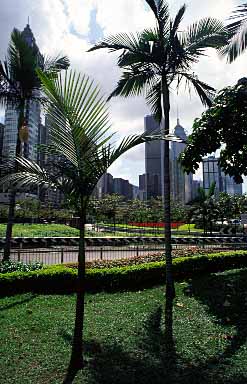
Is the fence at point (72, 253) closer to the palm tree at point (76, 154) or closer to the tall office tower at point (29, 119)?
the tall office tower at point (29, 119)

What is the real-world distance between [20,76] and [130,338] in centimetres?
853

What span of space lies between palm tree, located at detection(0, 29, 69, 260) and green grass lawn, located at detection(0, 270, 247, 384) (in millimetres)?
4413

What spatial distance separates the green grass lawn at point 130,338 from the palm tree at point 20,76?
4.41 meters

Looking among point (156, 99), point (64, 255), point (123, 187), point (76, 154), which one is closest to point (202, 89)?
point (156, 99)

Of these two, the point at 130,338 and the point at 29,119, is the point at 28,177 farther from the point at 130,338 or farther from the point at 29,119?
the point at 29,119

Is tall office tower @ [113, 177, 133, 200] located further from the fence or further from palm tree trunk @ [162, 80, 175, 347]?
palm tree trunk @ [162, 80, 175, 347]

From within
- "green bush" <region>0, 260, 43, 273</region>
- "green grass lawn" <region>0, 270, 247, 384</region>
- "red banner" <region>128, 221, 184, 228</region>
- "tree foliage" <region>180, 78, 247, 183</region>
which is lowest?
"green grass lawn" <region>0, 270, 247, 384</region>

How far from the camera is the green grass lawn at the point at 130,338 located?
15.2 feet

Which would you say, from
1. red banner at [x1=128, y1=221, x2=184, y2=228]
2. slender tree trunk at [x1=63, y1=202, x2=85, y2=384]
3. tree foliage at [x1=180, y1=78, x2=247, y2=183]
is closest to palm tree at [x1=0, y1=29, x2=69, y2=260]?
tree foliage at [x1=180, y1=78, x2=247, y2=183]

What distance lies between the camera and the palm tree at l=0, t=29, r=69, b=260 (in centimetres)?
1080

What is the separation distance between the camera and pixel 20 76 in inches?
429

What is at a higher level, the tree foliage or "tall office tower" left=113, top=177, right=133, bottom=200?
"tall office tower" left=113, top=177, right=133, bottom=200

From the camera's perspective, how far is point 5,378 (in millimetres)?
4457

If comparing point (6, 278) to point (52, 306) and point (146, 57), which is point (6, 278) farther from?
point (146, 57)
